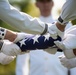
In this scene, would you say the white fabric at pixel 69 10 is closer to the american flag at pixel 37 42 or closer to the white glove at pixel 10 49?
the american flag at pixel 37 42

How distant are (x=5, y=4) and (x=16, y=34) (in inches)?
11.6

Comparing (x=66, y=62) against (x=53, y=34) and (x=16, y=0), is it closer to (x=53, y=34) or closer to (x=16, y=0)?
(x=53, y=34)

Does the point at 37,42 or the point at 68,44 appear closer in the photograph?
the point at 68,44

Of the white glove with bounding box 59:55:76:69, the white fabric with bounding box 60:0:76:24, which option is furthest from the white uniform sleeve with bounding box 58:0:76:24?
the white glove with bounding box 59:55:76:69

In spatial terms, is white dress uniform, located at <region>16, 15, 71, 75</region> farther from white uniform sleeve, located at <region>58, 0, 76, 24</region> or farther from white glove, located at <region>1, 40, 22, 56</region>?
white uniform sleeve, located at <region>58, 0, 76, 24</region>

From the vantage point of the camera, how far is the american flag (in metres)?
4.07

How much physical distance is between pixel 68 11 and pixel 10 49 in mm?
540

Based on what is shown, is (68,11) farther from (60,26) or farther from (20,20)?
(20,20)

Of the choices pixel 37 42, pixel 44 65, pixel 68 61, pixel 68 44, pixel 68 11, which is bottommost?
pixel 44 65

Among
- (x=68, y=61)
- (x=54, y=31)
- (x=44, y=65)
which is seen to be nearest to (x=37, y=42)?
(x=54, y=31)

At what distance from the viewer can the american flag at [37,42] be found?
4.07 metres

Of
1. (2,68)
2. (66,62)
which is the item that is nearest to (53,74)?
(66,62)

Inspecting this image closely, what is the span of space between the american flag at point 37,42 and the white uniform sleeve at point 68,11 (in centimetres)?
17

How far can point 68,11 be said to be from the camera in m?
3.91
